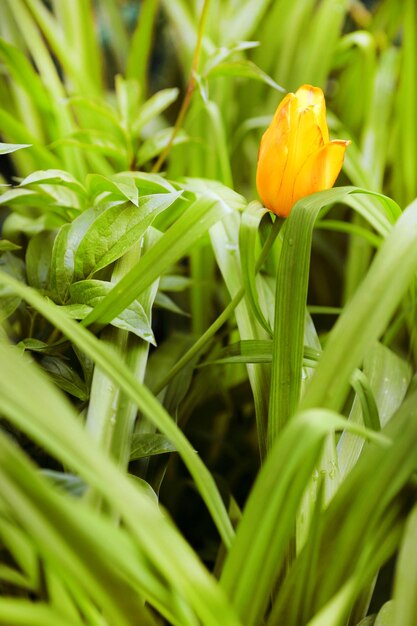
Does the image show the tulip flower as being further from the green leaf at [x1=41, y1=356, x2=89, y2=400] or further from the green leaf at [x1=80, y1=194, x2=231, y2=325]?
the green leaf at [x1=41, y1=356, x2=89, y2=400]

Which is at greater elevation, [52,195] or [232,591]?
[52,195]

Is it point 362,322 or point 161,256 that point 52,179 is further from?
point 362,322

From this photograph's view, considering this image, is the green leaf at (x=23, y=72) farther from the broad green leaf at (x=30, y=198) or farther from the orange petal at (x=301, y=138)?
the orange petal at (x=301, y=138)

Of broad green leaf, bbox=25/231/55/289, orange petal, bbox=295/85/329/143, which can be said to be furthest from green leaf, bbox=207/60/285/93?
broad green leaf, bbox=25/231/55/289

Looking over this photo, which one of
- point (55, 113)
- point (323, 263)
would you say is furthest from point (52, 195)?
point (323, 263)

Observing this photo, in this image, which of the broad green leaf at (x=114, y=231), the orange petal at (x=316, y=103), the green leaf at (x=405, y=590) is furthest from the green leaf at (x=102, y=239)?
the green leaf at (x=405, y=590)

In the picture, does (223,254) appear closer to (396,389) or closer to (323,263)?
(396,389)
